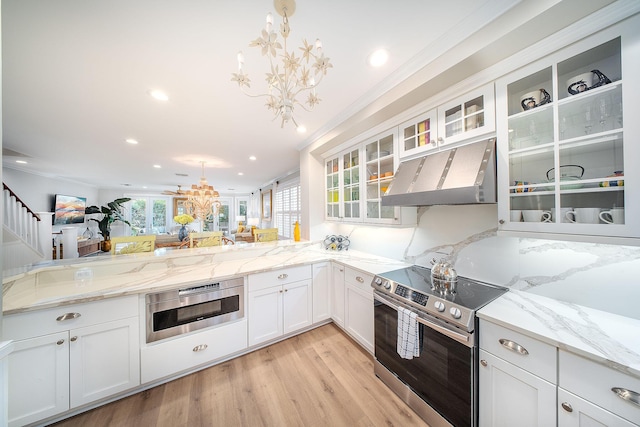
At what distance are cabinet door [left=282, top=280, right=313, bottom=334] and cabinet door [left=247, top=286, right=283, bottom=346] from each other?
0.07m

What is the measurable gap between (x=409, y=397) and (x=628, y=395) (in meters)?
1.13

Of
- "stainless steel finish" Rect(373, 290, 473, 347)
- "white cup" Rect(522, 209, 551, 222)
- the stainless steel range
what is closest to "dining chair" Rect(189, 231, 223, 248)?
the stainless steel range

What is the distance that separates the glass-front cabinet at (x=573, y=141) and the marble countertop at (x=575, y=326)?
476 mm

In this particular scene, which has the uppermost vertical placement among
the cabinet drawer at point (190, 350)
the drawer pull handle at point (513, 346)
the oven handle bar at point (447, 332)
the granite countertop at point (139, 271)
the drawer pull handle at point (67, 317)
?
the granite countertop at point (139, 271)

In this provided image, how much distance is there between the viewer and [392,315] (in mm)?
1704

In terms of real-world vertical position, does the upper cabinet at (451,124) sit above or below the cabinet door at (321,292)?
above

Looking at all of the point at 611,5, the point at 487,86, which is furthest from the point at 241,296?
the point at 611,5

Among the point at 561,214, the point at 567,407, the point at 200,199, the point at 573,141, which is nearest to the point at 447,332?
the point at 567,407

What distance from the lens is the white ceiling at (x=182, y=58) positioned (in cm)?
120

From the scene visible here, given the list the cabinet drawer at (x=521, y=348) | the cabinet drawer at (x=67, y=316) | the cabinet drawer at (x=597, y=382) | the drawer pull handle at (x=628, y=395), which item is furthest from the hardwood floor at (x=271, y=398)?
the drawer pull handle at (x=628, y=395)

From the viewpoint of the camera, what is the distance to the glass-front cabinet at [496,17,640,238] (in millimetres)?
987

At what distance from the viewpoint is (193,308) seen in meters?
1.89

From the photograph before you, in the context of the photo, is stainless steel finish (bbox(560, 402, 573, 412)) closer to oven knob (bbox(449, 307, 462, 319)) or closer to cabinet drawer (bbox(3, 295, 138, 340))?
oven knob (bbox(449, 307, 462, 319))

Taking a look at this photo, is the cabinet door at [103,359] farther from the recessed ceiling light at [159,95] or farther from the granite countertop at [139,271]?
the recessed ceiling light at [159,95]
